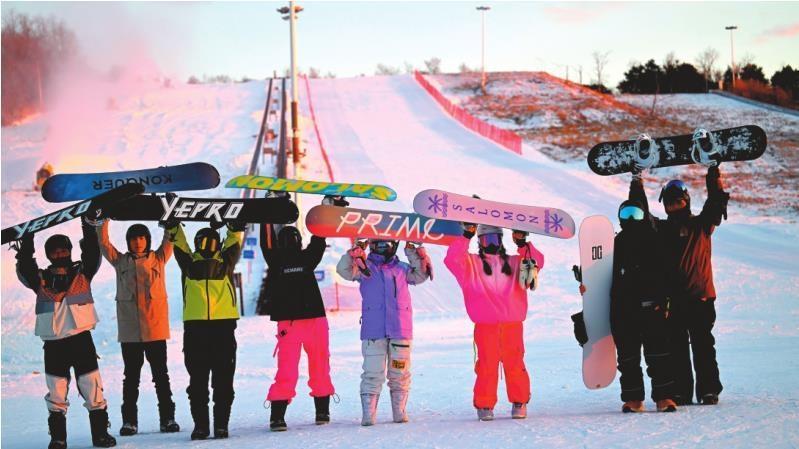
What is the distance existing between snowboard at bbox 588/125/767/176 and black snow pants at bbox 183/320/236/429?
3.59 metres

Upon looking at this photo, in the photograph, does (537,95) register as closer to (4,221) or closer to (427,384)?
(4,221)

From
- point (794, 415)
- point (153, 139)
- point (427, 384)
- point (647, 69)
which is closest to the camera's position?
point (794, 415)

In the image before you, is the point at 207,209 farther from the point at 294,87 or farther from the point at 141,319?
the point at 294,87

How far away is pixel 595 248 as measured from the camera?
810cm

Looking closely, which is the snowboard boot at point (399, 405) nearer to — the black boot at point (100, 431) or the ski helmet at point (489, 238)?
the ski helmet at point (489, 238)

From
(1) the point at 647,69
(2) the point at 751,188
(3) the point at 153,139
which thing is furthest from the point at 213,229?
(1) the point at 647,69

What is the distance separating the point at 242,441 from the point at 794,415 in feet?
12.9

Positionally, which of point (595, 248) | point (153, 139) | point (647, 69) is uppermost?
point (647, 69)

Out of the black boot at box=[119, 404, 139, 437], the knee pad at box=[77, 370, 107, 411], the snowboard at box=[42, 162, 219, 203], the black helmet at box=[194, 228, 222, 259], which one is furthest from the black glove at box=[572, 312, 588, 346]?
the knee pad at box=[77, 370, 107, 411]

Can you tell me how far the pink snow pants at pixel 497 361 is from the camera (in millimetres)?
7699

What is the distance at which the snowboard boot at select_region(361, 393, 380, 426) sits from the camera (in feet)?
25.5

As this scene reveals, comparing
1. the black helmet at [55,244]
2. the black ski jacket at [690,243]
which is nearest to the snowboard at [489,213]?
the black ski jacket at [690,243]

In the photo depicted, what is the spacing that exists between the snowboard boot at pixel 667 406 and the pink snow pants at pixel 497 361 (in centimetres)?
101

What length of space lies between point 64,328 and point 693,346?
4996mm
